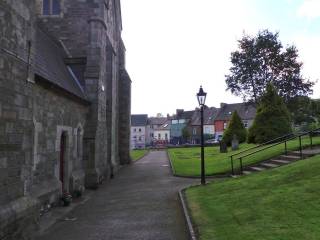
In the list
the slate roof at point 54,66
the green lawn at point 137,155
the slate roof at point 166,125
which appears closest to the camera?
the slate roof at point 54,66

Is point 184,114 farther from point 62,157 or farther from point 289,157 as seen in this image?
point 62,157

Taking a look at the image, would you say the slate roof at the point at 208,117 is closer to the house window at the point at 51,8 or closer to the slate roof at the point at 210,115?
the slate roof at the point at 210,115

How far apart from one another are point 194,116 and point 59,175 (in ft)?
300

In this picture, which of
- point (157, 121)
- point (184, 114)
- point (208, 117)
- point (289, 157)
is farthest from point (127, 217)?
point (157, 121)

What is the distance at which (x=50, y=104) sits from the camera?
13734 mm

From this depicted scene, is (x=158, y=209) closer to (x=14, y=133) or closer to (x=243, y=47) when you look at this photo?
(x=14, y=133)

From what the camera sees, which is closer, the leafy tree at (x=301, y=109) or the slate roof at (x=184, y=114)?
the leafy tree at (x=301, y=109)

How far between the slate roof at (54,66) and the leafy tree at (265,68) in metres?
31.8

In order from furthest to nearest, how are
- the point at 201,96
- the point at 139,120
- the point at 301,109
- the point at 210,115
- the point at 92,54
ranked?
the point at 139,120 < the point at 210,115 < the point at 301,109 < the point at 92,54 < the point at 201,96

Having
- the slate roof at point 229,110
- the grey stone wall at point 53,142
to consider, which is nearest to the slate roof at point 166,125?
the slate roof at point 229,110

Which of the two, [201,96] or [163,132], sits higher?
[163,132]

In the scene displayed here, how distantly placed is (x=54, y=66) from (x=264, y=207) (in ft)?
35.3

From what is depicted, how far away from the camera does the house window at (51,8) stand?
2223 centimetres

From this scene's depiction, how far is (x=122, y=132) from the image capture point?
34.8 m
